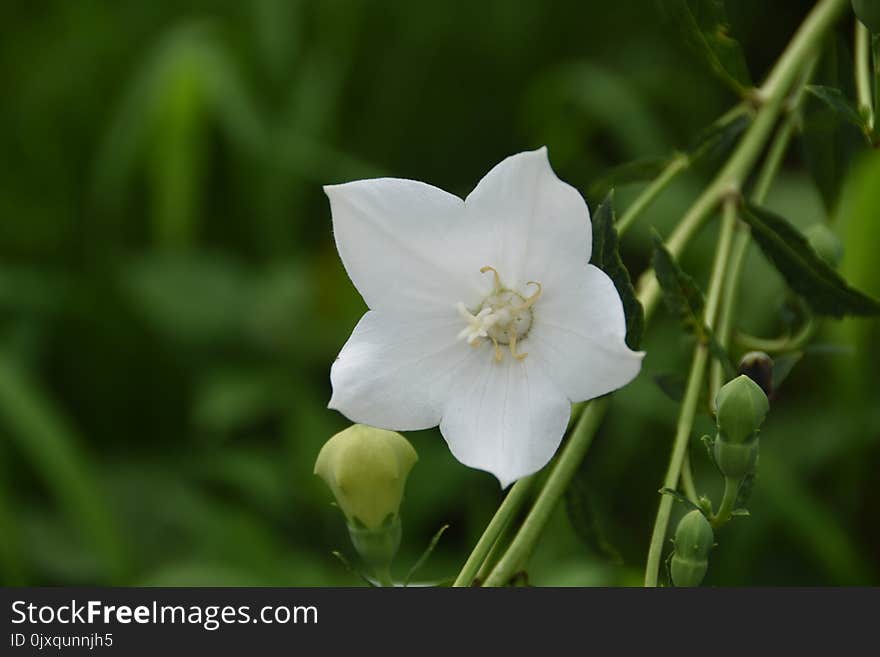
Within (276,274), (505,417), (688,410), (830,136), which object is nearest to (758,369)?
(688,410)

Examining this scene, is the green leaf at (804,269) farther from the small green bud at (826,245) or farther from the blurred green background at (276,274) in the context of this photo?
the blurred green background at (276,274)

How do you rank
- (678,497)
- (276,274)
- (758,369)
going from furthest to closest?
(276,274)
(758,369)
(678,497)

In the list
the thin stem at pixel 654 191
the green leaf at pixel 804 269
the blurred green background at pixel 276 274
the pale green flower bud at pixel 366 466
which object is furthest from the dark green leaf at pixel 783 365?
the blurred green background at pixel 276 274

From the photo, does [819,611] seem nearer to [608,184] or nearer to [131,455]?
[608,184]

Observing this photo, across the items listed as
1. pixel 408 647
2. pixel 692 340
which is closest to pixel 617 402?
pixel 692 340

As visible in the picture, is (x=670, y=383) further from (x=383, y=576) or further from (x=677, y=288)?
(x=383, y=576)

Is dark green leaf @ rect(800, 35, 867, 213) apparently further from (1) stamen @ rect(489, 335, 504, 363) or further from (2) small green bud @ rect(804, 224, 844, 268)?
(1) stamen @ rect(489, 335, 504, 363)
